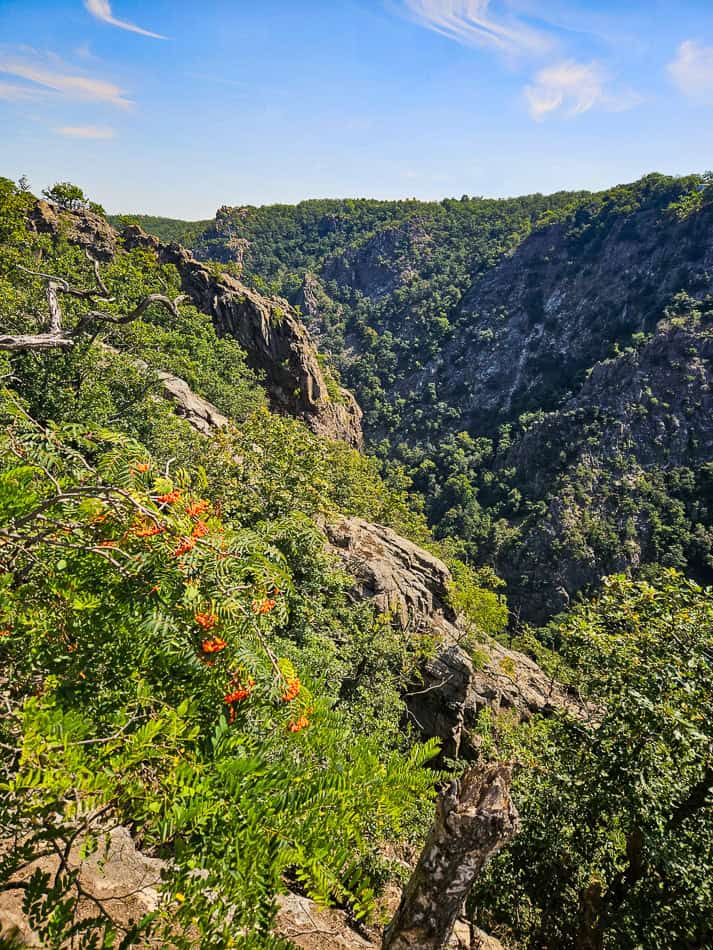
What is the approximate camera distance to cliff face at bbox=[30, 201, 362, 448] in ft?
187

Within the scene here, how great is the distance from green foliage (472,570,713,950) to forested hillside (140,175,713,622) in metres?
61.4

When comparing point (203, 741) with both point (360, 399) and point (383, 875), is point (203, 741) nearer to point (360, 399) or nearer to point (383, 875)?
point (383, 875)

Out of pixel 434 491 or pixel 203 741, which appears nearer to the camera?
pixel 203 741

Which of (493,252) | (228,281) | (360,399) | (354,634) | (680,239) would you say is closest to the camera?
(354,634)

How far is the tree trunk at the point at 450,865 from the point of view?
10.5ft

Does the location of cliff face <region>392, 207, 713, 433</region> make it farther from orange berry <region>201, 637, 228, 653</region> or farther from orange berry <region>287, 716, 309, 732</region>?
orange berry <region>201, 637, 228, 653</region>

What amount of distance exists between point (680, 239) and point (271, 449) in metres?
112

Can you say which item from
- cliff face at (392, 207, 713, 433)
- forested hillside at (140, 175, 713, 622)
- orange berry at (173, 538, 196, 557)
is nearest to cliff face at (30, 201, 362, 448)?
forested hillside at (140, 175, 713, 622)

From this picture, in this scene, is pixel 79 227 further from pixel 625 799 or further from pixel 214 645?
pixel 625 799

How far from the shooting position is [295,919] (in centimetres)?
463

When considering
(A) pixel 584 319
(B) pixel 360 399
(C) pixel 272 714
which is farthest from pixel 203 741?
(A) pixel 584 319

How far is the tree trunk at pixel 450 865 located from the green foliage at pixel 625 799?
3.35 m

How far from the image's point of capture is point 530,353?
106m

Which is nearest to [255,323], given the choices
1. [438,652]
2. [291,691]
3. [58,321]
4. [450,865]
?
[438,652]
